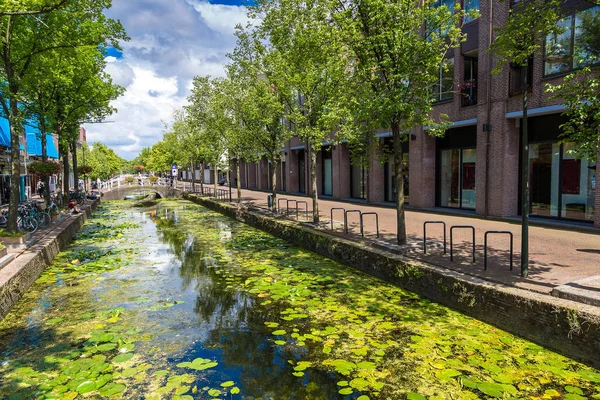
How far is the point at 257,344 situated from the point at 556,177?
14.7 metres

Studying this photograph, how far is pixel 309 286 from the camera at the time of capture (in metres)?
10.3

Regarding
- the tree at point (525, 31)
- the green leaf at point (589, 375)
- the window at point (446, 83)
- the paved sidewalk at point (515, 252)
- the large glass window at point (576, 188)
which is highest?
the window at point (446, 83)

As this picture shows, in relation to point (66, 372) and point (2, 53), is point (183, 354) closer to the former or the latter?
point (66, 372)

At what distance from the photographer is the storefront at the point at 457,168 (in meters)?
19.5

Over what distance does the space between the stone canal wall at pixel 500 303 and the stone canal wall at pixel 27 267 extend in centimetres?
873

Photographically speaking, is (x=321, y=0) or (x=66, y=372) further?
(x=321, y=0)

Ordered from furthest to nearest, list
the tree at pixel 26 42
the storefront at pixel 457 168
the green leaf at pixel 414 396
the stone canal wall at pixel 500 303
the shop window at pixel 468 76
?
1. the storefront at pixel 457 168
2. the shop window at pixel 468 76
3. the tree at pixel 26 42
4. the stone canal wall at pixel 500 303
5. the green leaf at pixel 414 396

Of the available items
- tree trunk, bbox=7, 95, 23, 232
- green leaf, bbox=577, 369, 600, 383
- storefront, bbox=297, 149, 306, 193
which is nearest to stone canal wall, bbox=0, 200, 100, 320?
Result: tree trunk, bbox=7, 95, 23, 232

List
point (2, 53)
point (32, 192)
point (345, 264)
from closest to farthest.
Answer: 1. point (345, 264)
2. point (2, 53)
3. point (32, 192)

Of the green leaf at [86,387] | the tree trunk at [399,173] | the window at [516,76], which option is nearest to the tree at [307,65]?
the tree trunk at [399,173]

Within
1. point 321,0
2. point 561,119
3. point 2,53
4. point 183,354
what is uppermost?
point 321,0

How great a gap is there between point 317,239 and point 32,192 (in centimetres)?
4320

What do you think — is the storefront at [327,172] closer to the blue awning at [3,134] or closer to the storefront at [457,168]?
the storefront at [457,168]

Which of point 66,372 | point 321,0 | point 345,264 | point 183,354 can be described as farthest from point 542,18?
point 66,372
